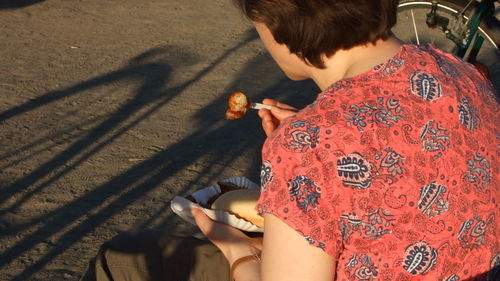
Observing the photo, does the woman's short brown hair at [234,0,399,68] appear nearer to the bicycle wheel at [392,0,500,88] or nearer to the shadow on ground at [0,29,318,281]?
the shadow on ground at [0,29,318,281]

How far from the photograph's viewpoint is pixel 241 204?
224 centimetres

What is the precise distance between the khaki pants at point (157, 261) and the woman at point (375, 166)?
1.72 ft

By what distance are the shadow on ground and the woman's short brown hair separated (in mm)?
2108

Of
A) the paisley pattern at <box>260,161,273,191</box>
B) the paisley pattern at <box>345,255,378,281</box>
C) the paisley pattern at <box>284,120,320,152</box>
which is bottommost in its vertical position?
the paisley pattern at <box>345,255,378,281</box>

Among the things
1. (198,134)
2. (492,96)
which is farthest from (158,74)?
(492,96)

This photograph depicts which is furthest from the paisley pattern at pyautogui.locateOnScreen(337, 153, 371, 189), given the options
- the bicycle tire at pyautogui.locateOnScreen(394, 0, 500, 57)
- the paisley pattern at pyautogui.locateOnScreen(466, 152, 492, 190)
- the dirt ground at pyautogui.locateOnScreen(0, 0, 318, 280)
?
the bicycle tire at pyautogui.locateOnScreen(394, 0, 500, 57)

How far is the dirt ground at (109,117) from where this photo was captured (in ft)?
12.5

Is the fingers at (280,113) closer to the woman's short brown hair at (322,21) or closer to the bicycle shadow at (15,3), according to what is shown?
the woman's short brown hair at (322,21)

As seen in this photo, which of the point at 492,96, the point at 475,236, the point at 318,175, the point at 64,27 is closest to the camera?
the point at 318,175

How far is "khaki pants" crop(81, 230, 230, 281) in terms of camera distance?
211 cm

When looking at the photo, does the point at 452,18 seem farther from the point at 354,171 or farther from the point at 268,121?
the point at 354,171

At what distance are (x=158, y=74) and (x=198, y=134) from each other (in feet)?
3.75

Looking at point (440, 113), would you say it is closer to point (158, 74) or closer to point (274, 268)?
point (274, 268)

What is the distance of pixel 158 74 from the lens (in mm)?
5785
